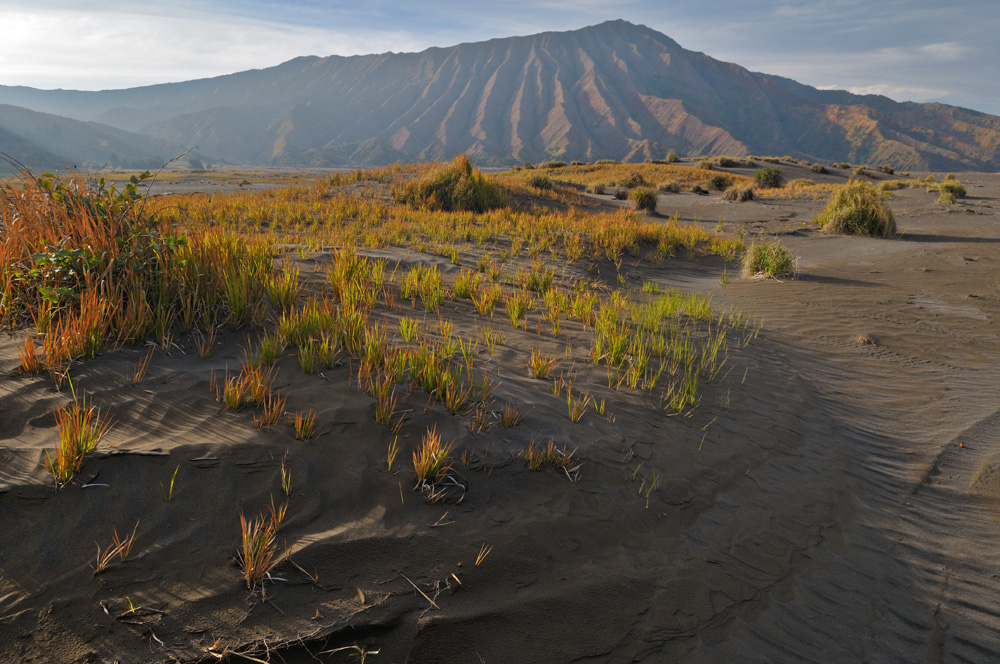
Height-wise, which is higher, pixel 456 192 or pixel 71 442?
pixel 456 192

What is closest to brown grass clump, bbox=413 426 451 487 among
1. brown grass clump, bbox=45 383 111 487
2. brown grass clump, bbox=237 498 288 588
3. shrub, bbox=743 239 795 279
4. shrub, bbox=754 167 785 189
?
brown grass clump, bbox=237 498 288 588

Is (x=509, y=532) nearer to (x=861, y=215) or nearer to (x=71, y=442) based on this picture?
(x=71, y=442)

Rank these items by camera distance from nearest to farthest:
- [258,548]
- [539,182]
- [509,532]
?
[258,548] < [509,532] < [539,182]

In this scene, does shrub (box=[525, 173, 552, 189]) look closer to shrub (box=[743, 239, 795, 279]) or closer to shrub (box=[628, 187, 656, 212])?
shrub (box=[628, 187, 656, 212])

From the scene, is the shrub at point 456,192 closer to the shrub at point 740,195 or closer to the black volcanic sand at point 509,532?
the black volcanic sand at point 509,532

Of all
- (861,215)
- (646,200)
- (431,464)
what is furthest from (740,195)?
(431,464)

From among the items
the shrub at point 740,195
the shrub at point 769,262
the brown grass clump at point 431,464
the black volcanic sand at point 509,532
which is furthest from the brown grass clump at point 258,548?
the shrub at point 740,195

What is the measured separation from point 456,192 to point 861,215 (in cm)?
1065

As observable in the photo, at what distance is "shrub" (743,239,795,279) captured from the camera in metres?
8.58

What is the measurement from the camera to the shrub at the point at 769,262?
8.58m

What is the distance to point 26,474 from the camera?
2.11 metres

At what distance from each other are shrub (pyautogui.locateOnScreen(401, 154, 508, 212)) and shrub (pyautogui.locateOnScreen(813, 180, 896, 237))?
8946 mm

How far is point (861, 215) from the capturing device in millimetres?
12742

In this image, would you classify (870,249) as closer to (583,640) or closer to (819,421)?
(819,421)
